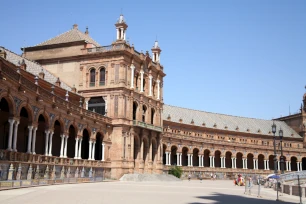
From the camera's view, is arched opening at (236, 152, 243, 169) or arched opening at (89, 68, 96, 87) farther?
arched opening at (236, 152, 243, 169)

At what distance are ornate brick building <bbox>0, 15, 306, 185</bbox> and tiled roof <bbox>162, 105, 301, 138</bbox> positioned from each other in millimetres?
7364

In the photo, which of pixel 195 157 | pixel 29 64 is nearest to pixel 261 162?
pixel 195 157

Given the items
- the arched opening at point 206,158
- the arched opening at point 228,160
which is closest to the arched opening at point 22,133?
the arched opening at point 206,158

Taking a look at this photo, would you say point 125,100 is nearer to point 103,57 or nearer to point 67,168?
point 103,57

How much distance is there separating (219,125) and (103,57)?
4697cm

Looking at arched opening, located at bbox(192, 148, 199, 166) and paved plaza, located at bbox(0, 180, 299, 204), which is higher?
arched opening, located at bbox(192, 148, 199, 166)

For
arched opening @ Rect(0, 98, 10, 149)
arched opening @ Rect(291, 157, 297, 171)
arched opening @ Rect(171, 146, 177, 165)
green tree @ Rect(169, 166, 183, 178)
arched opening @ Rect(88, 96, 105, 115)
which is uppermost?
arched opening @ Rect(88, 96, 105, 115)

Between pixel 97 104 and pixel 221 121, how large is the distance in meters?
48.8

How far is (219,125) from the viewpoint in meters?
94.6

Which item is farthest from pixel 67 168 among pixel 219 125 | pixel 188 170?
pixel 219 125

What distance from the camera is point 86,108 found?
55.0m

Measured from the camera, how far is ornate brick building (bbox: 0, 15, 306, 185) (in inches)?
1359

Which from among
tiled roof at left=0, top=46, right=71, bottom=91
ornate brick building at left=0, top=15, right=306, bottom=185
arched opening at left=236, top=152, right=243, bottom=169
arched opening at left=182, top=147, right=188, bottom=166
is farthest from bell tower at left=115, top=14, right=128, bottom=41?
arched opening at left=236, top=152, right=243, bottom=169

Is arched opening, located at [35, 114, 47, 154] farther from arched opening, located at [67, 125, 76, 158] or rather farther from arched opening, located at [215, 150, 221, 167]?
arched opening, located at [215, 150, 221, 167]
